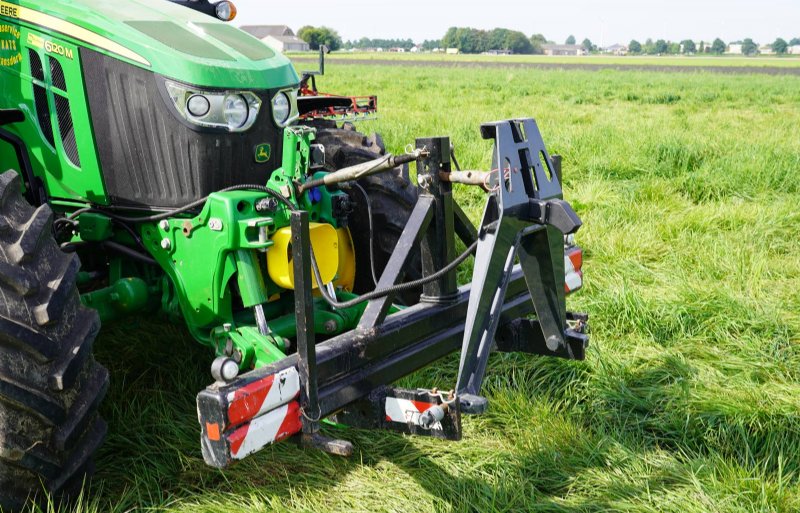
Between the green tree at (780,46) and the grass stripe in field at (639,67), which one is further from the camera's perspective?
the green tree at (780,46)

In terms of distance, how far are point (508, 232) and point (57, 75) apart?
1.94m

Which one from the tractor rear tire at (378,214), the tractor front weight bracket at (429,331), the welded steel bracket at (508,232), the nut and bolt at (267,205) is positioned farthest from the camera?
the tractor rear tire at (378,214)

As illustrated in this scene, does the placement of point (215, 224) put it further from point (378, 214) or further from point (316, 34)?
point (316, 34)

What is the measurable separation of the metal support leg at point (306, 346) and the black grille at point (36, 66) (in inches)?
63.9

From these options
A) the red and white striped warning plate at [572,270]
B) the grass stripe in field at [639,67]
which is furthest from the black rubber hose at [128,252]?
the grass stripe in field at [639,67]

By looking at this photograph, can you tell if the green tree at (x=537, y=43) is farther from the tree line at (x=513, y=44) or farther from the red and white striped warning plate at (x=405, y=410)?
the red and white striped warning plate at (x=405, y=410)

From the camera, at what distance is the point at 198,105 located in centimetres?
292

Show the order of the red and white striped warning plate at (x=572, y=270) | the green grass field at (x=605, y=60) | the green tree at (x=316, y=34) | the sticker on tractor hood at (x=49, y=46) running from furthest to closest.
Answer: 1. the green tree at (x=316, y=34)
2. the green grass field at (x=605, y=60)
3. the red and white striped warning plate at (x=572, y=270)
4. the sticker on tractor hood at (x=49, y=46)

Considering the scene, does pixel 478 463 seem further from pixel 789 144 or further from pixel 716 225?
pixel 789 144

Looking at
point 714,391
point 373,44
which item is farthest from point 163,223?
point 373,44

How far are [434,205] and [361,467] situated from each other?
3.46 ft

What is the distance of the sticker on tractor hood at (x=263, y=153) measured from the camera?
123 inches

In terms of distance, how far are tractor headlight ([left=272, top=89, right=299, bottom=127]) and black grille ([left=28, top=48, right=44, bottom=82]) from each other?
3.17 feet

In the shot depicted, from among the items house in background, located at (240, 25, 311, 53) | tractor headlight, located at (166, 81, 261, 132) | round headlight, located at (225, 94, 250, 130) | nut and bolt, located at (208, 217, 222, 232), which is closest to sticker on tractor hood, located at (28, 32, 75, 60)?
tractor headlight, located at (166, 81, 261, 132)
